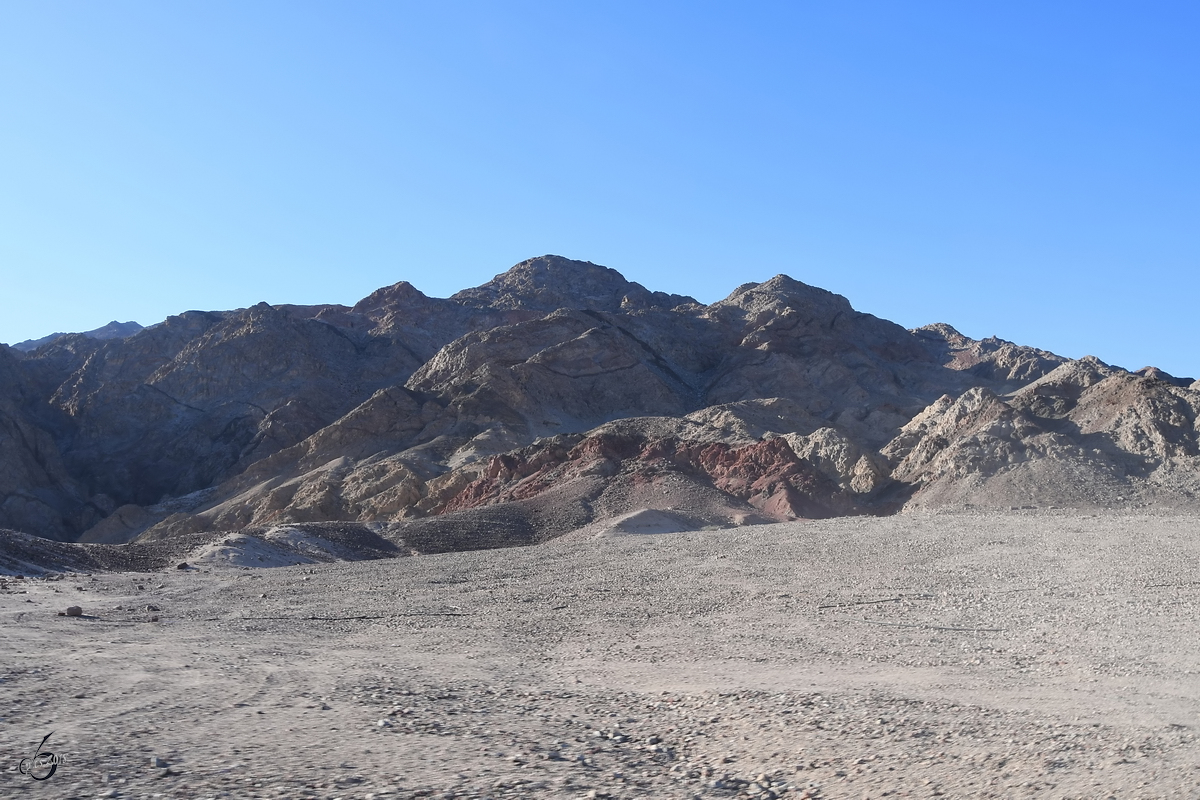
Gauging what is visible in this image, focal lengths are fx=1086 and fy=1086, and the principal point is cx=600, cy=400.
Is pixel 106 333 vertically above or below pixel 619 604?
above

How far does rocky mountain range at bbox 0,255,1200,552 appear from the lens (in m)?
37.8

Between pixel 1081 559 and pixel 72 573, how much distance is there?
940 inches

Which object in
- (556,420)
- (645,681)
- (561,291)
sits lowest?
(645,681)

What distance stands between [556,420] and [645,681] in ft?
172

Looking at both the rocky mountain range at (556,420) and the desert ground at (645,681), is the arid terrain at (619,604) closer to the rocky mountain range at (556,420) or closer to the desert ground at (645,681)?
the desert ground at (645,681)

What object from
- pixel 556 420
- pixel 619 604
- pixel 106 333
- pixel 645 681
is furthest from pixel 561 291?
pixel 645 681

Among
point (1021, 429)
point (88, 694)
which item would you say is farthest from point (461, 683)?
point (1021, 429)

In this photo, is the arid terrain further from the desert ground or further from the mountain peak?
the mountain peak

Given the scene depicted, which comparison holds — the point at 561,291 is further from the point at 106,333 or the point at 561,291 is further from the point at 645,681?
the point at 645,681

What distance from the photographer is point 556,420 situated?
64438 millimetres

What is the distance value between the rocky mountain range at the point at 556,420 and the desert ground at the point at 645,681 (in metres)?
14.6

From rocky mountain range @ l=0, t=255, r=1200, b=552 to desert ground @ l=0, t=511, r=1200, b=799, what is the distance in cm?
1456

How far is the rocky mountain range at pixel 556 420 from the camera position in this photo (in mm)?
37781

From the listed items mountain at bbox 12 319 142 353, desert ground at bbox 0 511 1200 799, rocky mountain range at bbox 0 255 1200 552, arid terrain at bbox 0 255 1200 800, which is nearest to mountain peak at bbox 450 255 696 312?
rocky mountain range at bbox 0 255 1200 552
